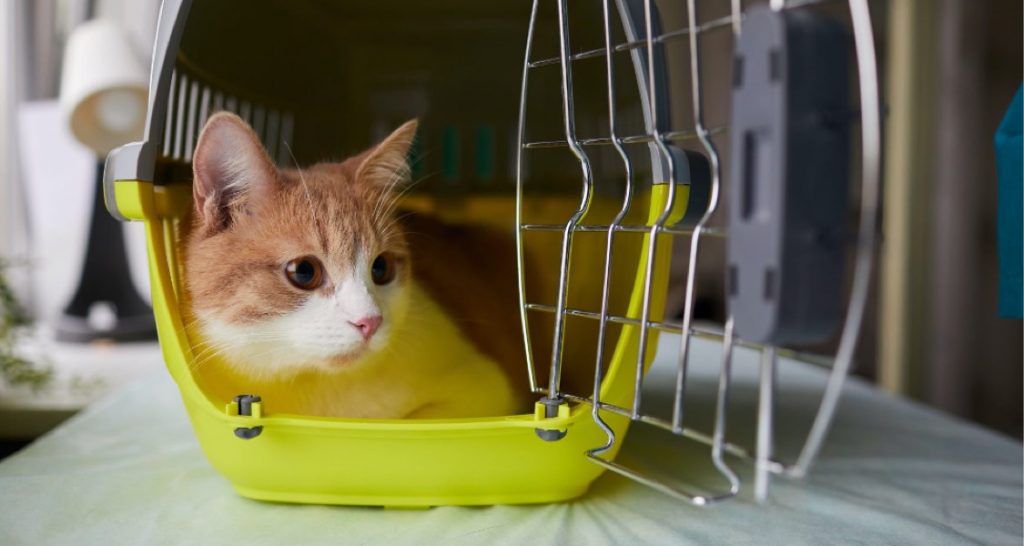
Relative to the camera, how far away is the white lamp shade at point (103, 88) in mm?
1732

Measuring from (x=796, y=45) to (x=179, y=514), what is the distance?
0.84 metres

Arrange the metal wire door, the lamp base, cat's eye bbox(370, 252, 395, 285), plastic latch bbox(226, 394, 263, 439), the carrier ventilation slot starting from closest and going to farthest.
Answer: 1. the metal wire door
2. plastic latch bbox(226, 394, 263, 439)
3. cat's eye bbox(370, 252, 395, 285)
4. the carrier ventilation slot
5. the lamp base

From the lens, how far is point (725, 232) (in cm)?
63

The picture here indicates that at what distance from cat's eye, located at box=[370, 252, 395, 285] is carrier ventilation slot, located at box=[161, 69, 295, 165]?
269 millimetres

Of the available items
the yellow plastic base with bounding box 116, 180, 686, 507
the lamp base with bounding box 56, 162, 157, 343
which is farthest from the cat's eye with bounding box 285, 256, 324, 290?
the lamp base with bounding box 56, 162, 157, 343

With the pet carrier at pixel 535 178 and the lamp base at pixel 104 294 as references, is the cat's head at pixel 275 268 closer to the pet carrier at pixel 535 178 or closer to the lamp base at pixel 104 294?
the pet carrier at pixel 535 178

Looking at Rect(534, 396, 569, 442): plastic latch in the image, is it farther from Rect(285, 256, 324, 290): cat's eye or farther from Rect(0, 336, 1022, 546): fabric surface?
Rect(285, 256, 324, 290): cat's eye

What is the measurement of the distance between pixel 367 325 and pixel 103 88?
1.17m

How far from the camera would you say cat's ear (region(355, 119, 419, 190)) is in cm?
105

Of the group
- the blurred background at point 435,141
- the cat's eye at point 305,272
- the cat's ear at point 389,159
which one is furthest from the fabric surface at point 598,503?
the blurred background at point 435,141

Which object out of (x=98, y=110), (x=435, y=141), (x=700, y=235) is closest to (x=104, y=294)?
(x=98, y=110)

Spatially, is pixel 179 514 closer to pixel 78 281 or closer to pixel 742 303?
pixel 742 303

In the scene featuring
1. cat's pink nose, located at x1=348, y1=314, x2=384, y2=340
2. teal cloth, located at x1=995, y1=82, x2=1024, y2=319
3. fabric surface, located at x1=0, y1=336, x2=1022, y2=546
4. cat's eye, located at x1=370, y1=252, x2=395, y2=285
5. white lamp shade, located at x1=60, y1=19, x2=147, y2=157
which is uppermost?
white lamp shade, located at x1=60, y1=19, x2=147, y2=157

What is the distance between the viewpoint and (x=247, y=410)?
882 millimetres
